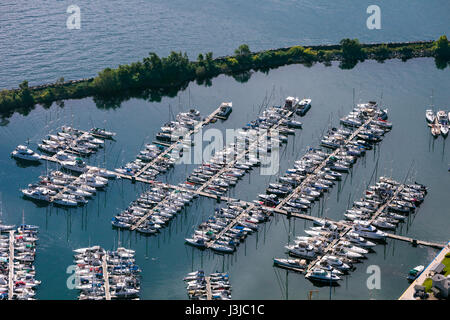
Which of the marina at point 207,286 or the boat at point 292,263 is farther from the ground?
the boat at point 292,263

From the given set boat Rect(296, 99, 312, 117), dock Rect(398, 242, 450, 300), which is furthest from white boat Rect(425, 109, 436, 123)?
dock Rect(398, 242, 450, 300)

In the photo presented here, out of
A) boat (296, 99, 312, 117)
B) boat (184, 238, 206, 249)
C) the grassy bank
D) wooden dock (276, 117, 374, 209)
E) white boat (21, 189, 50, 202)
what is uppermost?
the grassy bank

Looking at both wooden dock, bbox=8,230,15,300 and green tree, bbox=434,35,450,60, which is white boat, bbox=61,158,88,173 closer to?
wooden dock, bbox=8,230,15,300

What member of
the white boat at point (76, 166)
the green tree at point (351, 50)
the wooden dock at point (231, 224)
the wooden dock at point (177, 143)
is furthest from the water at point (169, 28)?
the wooden dock at point (231, 224)

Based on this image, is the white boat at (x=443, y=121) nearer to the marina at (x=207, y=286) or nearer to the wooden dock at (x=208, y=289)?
the marina at (x=207, y=286)

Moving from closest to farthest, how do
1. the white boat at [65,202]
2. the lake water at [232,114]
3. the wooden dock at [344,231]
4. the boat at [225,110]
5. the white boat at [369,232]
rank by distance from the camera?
the wooden dock at [344,231] < the lake water at [232,114] < the white boat at [369,232] < the white boat at [65,202] < the boat at [225,110]

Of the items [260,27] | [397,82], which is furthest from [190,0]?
[397,82]

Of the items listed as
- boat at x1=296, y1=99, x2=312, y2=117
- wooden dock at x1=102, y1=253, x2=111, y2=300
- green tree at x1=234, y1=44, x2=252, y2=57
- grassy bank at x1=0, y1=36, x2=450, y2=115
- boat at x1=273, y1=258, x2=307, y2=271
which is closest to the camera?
wooden dock at x1=102, y1=253, x2=111, y2=300
